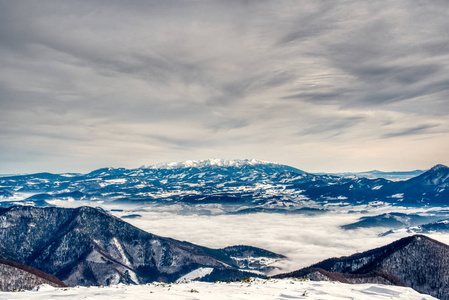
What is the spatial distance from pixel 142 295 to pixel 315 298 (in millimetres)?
31752

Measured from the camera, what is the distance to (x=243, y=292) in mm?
60281

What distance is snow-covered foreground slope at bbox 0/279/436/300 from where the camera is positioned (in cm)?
5575

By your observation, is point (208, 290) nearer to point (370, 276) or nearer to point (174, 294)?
point (174, 294)

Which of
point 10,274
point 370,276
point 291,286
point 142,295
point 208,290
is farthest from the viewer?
point 370,276

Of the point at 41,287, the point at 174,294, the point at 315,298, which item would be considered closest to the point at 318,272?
the point at 315,298

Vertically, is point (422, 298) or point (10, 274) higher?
point (422, 298)

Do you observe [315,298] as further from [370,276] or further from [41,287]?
[370,276]

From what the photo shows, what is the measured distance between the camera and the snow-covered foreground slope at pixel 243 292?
55.8 m

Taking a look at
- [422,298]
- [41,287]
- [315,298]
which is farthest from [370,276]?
[41,287]

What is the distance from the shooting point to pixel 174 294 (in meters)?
57.1

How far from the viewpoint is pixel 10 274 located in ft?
526

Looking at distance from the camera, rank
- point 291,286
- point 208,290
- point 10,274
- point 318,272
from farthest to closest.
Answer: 1. point 10,274
2. point 318,272
3. point 291,286
4. point 208,290

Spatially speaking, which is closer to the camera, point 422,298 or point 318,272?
point 422,298

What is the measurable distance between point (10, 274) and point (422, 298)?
182852 mm
